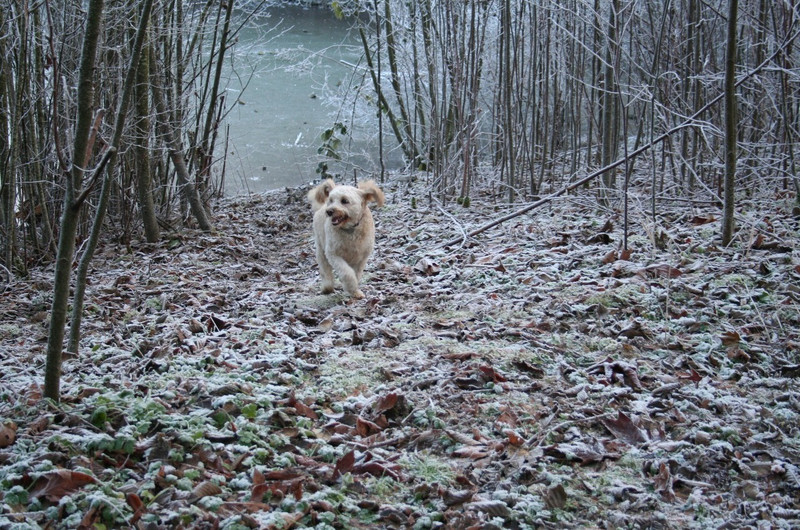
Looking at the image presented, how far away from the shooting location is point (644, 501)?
92.9 inches

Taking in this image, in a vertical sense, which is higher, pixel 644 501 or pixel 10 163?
pixel 10 163

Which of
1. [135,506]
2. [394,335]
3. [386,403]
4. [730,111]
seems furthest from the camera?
[730,111]

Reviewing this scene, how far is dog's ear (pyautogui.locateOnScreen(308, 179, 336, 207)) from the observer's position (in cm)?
561

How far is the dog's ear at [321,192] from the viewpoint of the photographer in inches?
221

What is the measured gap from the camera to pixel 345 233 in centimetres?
534

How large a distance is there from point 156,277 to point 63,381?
Result: 2.73m

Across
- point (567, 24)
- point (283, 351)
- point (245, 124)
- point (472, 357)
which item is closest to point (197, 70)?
point (567, 24)

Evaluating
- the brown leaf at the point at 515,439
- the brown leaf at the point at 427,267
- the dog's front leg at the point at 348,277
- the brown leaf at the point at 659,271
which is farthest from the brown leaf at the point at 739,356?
the dog's front leg at the point at 348,277

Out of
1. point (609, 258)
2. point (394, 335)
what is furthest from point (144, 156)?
point (609, 258)

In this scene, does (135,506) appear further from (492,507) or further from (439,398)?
(439,398)

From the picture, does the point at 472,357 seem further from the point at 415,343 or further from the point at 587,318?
the point at 587,318

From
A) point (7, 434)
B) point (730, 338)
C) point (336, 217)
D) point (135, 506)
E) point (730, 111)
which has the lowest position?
point (730, 338)

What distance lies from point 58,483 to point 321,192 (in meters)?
3.88

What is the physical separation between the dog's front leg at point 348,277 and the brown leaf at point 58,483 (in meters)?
3.16
